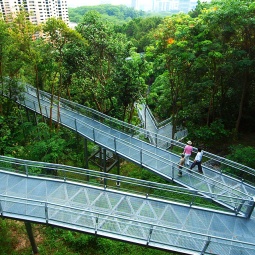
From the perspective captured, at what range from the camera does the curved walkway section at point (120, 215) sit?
280 inches

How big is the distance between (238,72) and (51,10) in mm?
33062

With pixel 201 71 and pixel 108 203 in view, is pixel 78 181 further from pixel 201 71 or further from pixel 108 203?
pixel 201 71

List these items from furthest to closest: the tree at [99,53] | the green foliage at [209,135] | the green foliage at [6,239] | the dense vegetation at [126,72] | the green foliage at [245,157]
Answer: the tree at [99,53] < the green foliage at [209,135] < the dense vegetation at [126,72] < the green foliage at [245,157] < the green foliage at [6,239]

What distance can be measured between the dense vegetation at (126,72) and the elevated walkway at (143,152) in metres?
1.08

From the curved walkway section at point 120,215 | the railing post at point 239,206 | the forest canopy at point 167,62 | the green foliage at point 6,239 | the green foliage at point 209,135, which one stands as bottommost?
the green foliage at point 6,239

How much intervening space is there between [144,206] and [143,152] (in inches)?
113

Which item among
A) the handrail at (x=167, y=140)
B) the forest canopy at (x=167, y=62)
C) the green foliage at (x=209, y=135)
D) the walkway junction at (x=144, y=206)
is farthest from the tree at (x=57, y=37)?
the green foliage at (x=209, y=135)

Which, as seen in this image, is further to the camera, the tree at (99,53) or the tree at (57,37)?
the tree at (99,53)

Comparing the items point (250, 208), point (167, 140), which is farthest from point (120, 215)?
point (167, 140)

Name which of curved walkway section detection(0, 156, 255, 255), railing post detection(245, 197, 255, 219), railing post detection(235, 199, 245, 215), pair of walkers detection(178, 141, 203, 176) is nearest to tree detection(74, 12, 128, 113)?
pair of walkers detection(178, 141, 203, 176)

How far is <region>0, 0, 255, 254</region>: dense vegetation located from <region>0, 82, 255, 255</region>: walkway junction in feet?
9.38

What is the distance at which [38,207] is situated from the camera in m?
8.05

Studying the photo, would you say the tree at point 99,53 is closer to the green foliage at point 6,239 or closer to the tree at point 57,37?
the tree at point 57,37

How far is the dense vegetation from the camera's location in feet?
39.5
